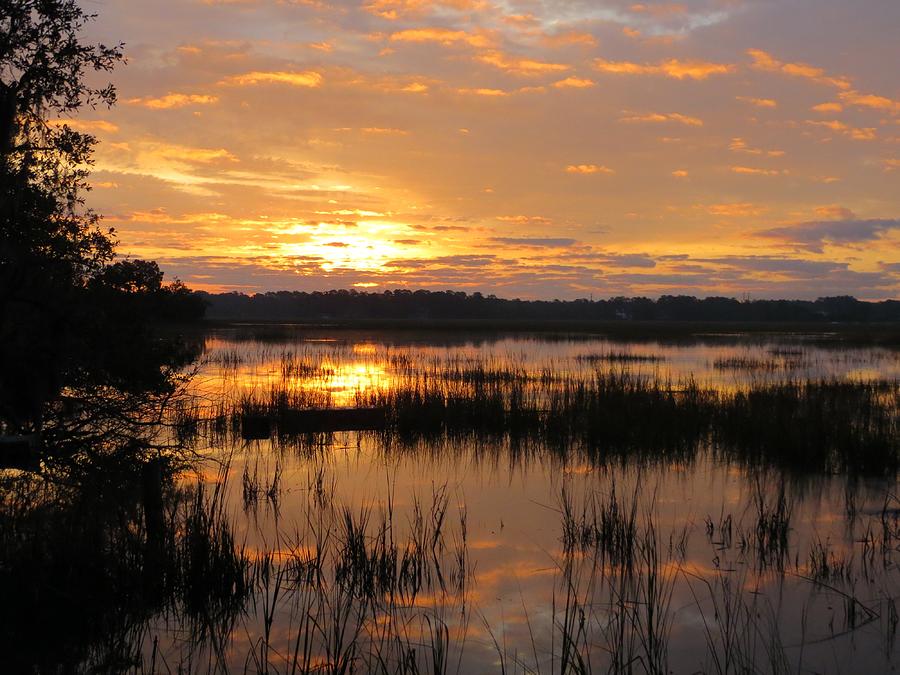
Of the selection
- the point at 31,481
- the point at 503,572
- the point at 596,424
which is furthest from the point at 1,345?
the point at 596,424

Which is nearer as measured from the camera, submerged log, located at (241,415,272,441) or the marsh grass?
the marsh grass

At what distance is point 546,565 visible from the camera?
742 centimetres

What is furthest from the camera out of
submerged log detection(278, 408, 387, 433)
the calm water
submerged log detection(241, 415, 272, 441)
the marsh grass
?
submerged log detection(278, 408, 387, 433)

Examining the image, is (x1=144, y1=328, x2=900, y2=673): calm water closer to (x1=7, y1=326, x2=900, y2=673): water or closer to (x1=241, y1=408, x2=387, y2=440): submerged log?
(x1=7, y1=326, x2=900, y2=673): water

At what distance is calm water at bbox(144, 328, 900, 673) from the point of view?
5.37 m

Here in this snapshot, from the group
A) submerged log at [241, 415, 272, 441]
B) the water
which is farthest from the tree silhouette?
submerged log at [241, 415, 272, 441]

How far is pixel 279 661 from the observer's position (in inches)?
206

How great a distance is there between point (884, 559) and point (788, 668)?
9.96 ft

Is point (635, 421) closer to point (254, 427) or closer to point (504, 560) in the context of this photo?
point (254, 427)

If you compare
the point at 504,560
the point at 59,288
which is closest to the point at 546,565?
the point at 504,560

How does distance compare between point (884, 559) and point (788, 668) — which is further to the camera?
point (884, 559)

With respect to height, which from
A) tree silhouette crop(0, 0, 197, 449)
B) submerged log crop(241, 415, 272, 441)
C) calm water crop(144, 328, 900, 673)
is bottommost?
calm water crop(144, 328, 900, 673)

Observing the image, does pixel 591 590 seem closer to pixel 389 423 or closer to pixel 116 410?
pixel 116 410

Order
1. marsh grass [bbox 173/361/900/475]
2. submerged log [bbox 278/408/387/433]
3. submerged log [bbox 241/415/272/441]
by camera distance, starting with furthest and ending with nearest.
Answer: submerged log [bbox 278/408/387/433] < submerged log [bbox 241/415/272/441] < marsh grass [bbox 173/361/900/475]
